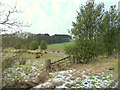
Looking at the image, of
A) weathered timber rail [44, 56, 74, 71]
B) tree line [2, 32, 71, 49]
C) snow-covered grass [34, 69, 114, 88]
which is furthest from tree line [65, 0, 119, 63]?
snow-covered grass [34, 69, 114, 88]

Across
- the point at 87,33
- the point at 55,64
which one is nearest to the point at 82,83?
the point at 55,64

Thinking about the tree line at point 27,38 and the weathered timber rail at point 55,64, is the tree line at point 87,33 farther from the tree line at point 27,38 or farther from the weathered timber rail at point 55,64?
the tree line at point 27,38

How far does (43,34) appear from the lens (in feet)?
16.3

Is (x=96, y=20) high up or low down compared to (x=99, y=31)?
up

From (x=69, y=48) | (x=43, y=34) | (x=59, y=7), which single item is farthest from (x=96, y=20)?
(x=43, y=34)

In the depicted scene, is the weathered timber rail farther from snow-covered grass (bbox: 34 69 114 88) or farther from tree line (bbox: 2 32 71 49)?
snow-covered grass (bbox: 34 69 114 88)

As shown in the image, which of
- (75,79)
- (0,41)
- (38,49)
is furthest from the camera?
(38,49)

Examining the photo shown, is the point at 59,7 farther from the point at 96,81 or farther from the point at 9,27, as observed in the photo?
the point at 96,81

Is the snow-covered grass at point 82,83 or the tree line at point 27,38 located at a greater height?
the tree line at point 27,38

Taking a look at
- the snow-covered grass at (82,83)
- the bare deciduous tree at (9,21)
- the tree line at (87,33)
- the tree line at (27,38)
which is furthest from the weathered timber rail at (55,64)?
the bare deciduous tree at (9,21)

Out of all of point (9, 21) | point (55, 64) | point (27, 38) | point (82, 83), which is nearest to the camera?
point (82, 83)

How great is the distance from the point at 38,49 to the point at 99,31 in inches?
131

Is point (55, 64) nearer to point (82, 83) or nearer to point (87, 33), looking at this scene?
point (82, 83)

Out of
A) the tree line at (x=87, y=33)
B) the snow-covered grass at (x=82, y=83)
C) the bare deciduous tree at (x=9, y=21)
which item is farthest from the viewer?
the tree line at (x=87, y=33)
